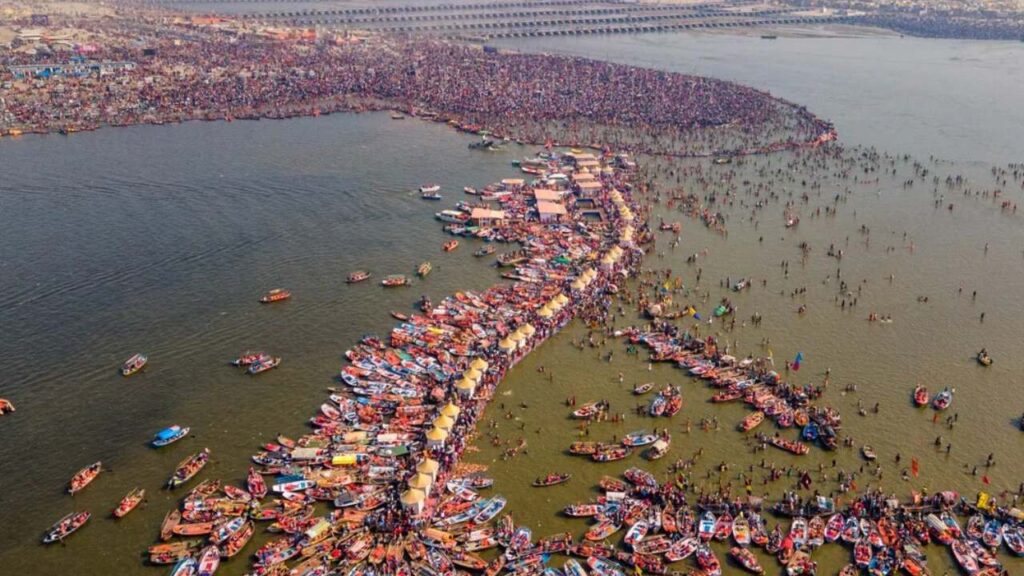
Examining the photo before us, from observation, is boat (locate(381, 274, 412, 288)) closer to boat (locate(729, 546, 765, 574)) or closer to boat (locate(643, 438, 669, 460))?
boat (locate(643, 438, 669, 460))

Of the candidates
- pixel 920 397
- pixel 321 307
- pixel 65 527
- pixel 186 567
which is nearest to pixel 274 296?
pixel 321 307

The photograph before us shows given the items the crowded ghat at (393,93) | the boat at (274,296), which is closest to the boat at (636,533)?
the boat at (274,296)

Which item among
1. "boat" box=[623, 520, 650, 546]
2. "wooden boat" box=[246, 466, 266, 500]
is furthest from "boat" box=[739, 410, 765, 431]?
"wooden boat" box=[246, 466, 266, 500]

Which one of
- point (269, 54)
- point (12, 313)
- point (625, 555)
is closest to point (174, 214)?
point (12, 313)

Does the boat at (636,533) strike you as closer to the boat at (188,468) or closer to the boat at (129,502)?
the boat at (188,468)

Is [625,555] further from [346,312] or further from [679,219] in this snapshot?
[679,219]

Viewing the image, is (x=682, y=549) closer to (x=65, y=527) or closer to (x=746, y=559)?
(x=746, y=559)
